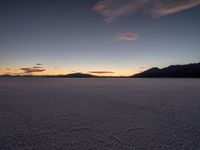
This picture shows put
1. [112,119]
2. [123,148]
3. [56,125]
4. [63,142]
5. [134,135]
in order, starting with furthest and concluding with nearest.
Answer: [112,119]
[56,125]
[134,135]
[63,142]
[123,148]

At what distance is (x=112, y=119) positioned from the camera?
185 inches

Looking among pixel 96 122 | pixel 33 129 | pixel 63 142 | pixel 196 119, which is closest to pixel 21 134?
pixel 33 129

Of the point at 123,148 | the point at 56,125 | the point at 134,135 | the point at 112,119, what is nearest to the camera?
the point at 123,148

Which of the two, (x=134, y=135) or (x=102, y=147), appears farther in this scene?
(x=134, y=135)

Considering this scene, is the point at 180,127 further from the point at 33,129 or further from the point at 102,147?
the point at 33,129

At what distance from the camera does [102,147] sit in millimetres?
2902

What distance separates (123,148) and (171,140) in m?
1.01

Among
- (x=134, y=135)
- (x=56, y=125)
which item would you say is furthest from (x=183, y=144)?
(x=56, y=125)

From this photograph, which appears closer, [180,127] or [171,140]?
[171,140]

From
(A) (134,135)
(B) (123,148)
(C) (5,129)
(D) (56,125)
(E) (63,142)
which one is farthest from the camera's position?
(D) (56,125)

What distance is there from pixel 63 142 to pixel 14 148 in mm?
824

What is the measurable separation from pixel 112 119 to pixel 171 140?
71.7 inches

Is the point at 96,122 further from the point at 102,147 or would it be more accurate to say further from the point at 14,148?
the point at 14,148

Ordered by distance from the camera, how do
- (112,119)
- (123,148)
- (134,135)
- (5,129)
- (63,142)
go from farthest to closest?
(112,119) → (5,129) → (134,135) → (63,142) → (123,148)
